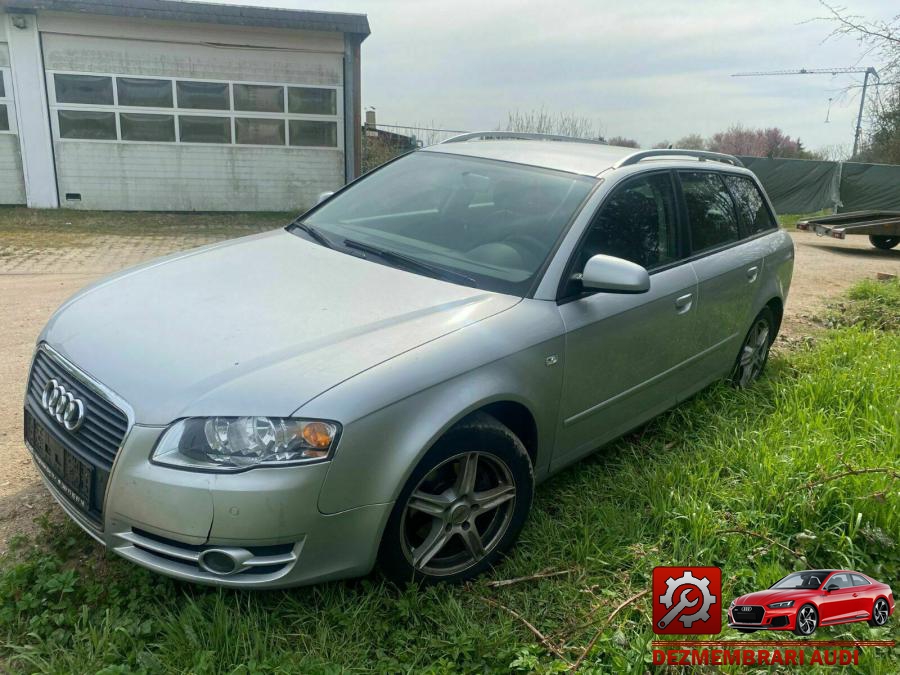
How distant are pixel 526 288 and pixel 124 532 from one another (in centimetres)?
174

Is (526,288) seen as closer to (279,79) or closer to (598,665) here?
(598,665)

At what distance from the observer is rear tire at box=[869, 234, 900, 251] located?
13461mm

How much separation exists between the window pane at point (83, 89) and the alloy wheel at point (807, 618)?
14.5 metres

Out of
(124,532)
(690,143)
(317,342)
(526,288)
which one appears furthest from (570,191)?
(690,143)

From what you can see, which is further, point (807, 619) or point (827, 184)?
point (827, 184)

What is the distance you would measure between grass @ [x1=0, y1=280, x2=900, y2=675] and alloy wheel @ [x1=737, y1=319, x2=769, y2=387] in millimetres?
701

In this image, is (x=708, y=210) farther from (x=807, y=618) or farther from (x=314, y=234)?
(x=807, y=618)

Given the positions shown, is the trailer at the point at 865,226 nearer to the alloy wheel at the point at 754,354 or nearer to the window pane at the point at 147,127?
the alloy wheel at the point at 754,354

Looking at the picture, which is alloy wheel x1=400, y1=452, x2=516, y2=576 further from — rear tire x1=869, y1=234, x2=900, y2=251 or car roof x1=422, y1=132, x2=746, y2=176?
rear tire x1=869, y1=234, x2=900, y2=251

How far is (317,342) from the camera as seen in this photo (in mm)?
2484

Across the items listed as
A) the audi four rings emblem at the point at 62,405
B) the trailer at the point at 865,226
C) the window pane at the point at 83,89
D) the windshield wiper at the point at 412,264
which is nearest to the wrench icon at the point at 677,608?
the windshield wiper at the point at 412,264

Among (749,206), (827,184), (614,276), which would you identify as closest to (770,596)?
(614,276)

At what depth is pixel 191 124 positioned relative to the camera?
14.2 m

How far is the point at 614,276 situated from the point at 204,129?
13223mm
